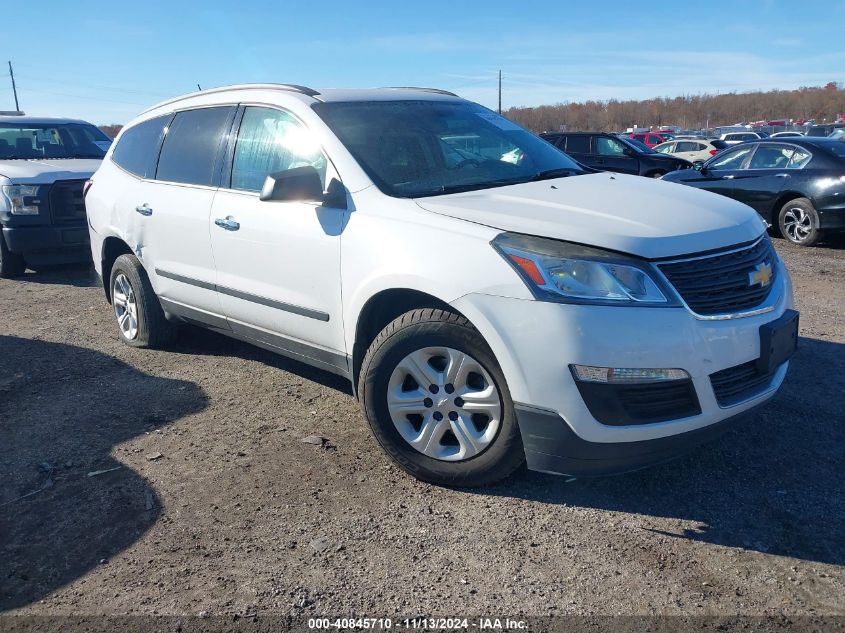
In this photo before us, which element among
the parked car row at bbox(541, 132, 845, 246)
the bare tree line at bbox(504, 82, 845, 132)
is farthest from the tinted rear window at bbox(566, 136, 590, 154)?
the bare tree line at bbox(504, 82, 845, 132)

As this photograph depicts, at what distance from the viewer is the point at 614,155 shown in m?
16.8

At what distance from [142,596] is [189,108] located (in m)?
3.41

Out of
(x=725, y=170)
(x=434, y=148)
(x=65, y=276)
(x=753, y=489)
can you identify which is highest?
(x=434, y=148)

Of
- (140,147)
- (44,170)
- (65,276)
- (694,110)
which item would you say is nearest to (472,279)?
(140,147)

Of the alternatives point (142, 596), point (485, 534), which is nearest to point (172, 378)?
point (142, 596)

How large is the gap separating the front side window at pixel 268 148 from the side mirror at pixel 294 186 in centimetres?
14

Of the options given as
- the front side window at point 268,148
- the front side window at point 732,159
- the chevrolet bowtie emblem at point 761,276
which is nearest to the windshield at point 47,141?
the front side window at point 268,148

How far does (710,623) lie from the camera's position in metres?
2.49

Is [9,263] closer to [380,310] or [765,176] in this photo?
[380,310]

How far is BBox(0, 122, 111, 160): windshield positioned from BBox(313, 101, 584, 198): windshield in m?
7.12

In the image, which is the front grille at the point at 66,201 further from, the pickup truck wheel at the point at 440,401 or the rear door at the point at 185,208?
the pickup truck wheel at the point at 440,401

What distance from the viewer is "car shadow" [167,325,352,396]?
16.4 feet

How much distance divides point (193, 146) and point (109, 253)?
151 centimetres

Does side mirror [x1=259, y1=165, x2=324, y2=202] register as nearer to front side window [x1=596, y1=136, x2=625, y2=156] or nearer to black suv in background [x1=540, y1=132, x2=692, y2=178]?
black suv in background [x1=540, y1=132, x2=692, y2=178]
